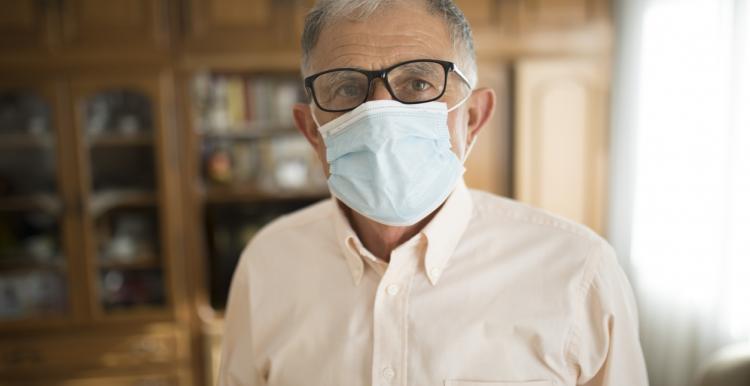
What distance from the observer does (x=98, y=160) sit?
2744mm

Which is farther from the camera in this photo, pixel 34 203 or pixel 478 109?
pixel 34 203

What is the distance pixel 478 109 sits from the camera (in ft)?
3.21

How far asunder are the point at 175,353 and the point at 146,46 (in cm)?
140

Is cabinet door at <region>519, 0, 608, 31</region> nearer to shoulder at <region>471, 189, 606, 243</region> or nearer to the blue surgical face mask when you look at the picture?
shoulder at <region>471, 189, 606, 243</region>

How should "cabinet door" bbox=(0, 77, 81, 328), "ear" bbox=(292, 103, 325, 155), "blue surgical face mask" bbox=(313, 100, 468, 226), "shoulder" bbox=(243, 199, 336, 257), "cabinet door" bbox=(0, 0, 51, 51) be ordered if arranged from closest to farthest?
"blue surgical face mask" bbox=(313, 100, 468, 226)
"ear" bbox=(292, 103, 325, 155)
"shoulder" bbox=(243, 199, 336, 257)
"cabinet door" bbox=(0, 0, 51, 51)
"cabinet door" bbox=(0, 77, 81, 328)

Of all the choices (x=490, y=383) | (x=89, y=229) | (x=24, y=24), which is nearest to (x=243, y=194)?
(x=89, y=229)

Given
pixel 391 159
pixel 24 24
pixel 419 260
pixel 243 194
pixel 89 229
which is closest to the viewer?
pixel 391 159

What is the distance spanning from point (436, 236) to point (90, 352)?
2.26 metres

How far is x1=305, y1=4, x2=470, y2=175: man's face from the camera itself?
0.85 metres

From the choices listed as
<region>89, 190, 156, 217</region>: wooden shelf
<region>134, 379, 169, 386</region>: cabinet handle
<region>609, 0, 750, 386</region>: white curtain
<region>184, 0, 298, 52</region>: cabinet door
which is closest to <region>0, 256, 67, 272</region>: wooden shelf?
<region>89, 190, 156, 217</region>: wooden shelf

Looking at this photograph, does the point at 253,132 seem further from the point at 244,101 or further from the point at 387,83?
the point at 387,83

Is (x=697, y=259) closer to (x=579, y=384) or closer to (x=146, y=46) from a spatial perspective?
(x=579, y=384)

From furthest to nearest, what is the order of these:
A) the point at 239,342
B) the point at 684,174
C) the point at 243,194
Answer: the point at 243,194 < the point at 684,174 < the point at 239,342

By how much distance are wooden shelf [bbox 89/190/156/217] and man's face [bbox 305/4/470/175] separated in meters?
2.00
